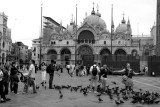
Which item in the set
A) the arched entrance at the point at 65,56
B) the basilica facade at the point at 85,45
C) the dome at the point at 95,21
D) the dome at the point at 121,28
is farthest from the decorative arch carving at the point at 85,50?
the dome at the point at 121,28

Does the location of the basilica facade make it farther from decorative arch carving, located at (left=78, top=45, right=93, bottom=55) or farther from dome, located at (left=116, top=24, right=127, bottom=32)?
dome, located at (left=116, top=24, right=127, bottom=32)

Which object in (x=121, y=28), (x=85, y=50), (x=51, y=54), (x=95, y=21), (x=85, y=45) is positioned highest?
(x=95, y=21)

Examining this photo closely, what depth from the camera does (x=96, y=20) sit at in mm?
79938

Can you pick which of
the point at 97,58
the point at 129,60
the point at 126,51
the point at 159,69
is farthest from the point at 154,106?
the point at 126,51

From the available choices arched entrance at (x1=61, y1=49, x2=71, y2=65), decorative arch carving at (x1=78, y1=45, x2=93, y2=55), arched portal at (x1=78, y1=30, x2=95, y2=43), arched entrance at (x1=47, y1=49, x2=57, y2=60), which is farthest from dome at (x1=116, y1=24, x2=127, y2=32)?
arched entrance at (x1=47, y1=49, x2=57, y2=60)

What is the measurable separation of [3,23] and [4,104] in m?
64.9

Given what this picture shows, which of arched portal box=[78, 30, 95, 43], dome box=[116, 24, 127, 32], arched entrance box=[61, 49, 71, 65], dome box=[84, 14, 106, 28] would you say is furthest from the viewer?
dome box=[116, 24, 127, 32]

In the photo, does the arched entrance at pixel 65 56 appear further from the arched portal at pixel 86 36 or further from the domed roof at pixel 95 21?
the domed roof at pixel 95 21

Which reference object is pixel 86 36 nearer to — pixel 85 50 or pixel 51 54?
pixel 85 50

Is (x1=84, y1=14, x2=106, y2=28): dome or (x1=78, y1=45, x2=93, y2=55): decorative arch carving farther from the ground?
(x1=84, y1=14, x2=106, y2=28): dome

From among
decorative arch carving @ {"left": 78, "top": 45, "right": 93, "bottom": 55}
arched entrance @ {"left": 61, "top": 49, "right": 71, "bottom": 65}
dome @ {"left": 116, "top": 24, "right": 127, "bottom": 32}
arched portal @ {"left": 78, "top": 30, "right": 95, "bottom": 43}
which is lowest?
arched entrance @ {"left": 61, "top": 49, "right": 71, "bottom": 65}

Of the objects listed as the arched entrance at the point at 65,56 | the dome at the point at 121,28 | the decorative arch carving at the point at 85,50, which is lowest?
the arched entrance at the point at 65,56

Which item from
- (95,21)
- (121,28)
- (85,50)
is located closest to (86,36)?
(85,50)

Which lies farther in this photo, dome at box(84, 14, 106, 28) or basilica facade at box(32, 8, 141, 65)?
dome at box(84, 14, 106, 28)
